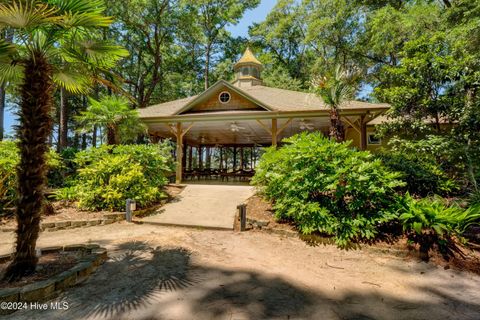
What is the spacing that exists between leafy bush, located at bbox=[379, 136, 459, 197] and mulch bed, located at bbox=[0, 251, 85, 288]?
24.9 feet

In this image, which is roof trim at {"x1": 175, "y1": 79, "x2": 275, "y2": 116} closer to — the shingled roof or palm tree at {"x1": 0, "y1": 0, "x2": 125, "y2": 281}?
the shingled roof

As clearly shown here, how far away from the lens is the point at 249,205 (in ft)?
28.0

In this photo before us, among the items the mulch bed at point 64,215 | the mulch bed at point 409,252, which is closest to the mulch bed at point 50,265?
the mulch bed at point 64,215

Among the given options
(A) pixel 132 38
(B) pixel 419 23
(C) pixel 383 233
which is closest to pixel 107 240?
(C) pixel 383 233

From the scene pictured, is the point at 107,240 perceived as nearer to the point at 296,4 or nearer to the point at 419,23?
the point at 419,23

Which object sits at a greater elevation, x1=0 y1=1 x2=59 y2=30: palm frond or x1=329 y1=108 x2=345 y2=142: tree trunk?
x1=0 y1=1 x2=59 y2=30: palm frond

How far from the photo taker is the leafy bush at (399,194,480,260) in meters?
5.02

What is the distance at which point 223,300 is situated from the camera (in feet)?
11.2

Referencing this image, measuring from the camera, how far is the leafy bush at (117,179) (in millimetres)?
8273

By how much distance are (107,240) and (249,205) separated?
4.30 metres

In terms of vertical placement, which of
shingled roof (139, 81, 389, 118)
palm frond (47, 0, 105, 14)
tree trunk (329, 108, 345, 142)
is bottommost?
tree trunk (329, 108, 345, 142)

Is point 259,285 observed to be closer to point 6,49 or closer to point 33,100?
point 33,100

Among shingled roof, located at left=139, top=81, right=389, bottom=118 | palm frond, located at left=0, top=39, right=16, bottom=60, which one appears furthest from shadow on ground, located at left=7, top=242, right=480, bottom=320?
shingled roof, located at left=139, top=81, right=389, bottom=118

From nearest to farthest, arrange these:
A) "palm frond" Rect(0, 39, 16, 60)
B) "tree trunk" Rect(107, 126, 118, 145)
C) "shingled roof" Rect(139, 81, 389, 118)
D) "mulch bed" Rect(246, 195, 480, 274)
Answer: "palm frond" Rect(0, 39, 16, 60)
"mulch bed" Rect(246, 195, 480, 274)
"tree trunk" Rect(107, 126, 118, 145)
"shingled roof" Rect(139, 81, 389, 118)
